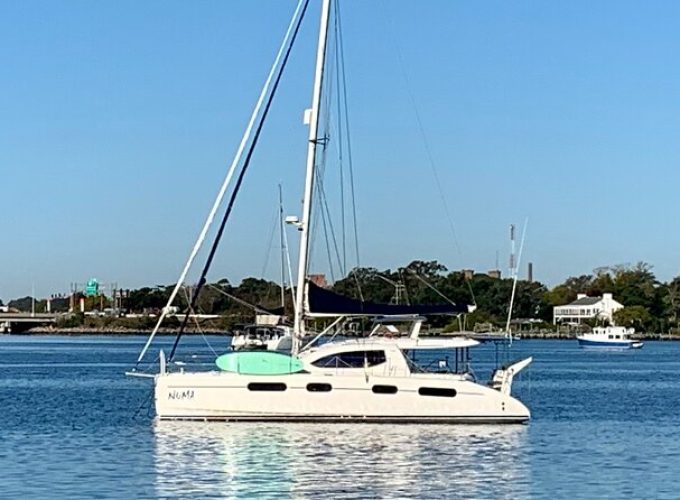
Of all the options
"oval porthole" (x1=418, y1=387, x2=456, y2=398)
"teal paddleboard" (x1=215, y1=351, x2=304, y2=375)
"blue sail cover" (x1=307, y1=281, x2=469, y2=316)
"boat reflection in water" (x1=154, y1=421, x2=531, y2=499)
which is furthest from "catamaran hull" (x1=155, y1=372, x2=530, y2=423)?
"blue sail cover" (x1=307, y1=281, x2=469, y2=316)

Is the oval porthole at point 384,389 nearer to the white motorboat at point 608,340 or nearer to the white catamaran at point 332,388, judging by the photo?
the white catamaran at point 332,388

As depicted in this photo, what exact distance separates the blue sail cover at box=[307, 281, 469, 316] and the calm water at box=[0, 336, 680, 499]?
390 cm

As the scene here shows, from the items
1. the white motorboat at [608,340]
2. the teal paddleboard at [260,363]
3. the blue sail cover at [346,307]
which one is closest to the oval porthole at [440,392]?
the blue sail cover at [346,307]

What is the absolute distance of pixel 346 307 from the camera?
47.7 m

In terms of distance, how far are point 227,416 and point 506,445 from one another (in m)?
9.40

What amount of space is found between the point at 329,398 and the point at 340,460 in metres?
7.20

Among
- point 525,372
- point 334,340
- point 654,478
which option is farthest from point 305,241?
point 525,372

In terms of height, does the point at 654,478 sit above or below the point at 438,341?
below

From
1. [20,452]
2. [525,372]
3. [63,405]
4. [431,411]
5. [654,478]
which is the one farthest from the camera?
[525,372]

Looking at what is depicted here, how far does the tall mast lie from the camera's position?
1869 inches

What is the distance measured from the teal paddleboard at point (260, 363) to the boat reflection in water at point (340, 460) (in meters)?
1.77

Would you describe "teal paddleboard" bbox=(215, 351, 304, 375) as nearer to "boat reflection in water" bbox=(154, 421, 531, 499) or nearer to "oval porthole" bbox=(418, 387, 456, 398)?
"boat reflection in water" bbox=(154, 421, 531, 499)

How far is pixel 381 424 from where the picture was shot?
153 ft

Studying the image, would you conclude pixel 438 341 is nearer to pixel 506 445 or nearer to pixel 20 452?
pixel 506 445
